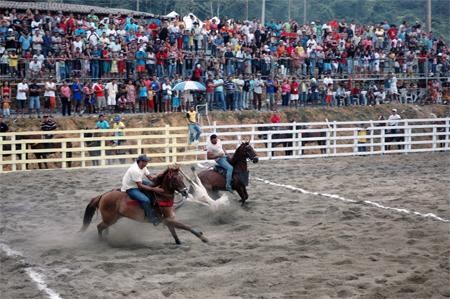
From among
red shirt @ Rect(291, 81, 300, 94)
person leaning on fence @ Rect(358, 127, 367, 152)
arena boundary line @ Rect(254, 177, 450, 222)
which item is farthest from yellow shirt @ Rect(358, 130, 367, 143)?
arena boundary line @ Rect(254, 177, 450, 222)

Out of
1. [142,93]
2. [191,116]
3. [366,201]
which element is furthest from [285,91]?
[366,201]

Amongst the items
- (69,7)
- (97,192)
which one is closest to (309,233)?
(97,192)

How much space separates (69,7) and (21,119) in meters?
15.6

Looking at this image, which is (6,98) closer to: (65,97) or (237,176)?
(65,97)

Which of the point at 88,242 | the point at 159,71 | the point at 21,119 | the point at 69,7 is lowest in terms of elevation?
the point at 88,242

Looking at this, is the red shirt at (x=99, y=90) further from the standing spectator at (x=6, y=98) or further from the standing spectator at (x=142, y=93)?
the standing spectator at (x=6, y=98)

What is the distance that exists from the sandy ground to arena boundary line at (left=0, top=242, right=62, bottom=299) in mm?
71

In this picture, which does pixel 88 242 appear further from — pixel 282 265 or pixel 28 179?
pixel 28 179

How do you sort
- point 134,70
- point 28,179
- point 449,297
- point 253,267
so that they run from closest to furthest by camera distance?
point 449,297
point 253,267
point 28,179
point 134,70

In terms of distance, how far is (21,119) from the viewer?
87.7 feet

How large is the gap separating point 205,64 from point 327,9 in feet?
135

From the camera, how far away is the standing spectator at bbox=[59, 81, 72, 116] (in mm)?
26547

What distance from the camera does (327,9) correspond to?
68812mm

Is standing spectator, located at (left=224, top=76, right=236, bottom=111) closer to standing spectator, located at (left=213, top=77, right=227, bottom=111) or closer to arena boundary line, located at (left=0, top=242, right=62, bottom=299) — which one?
standing spectator, located at (left=213, top=77, right=227, bottom=111)
